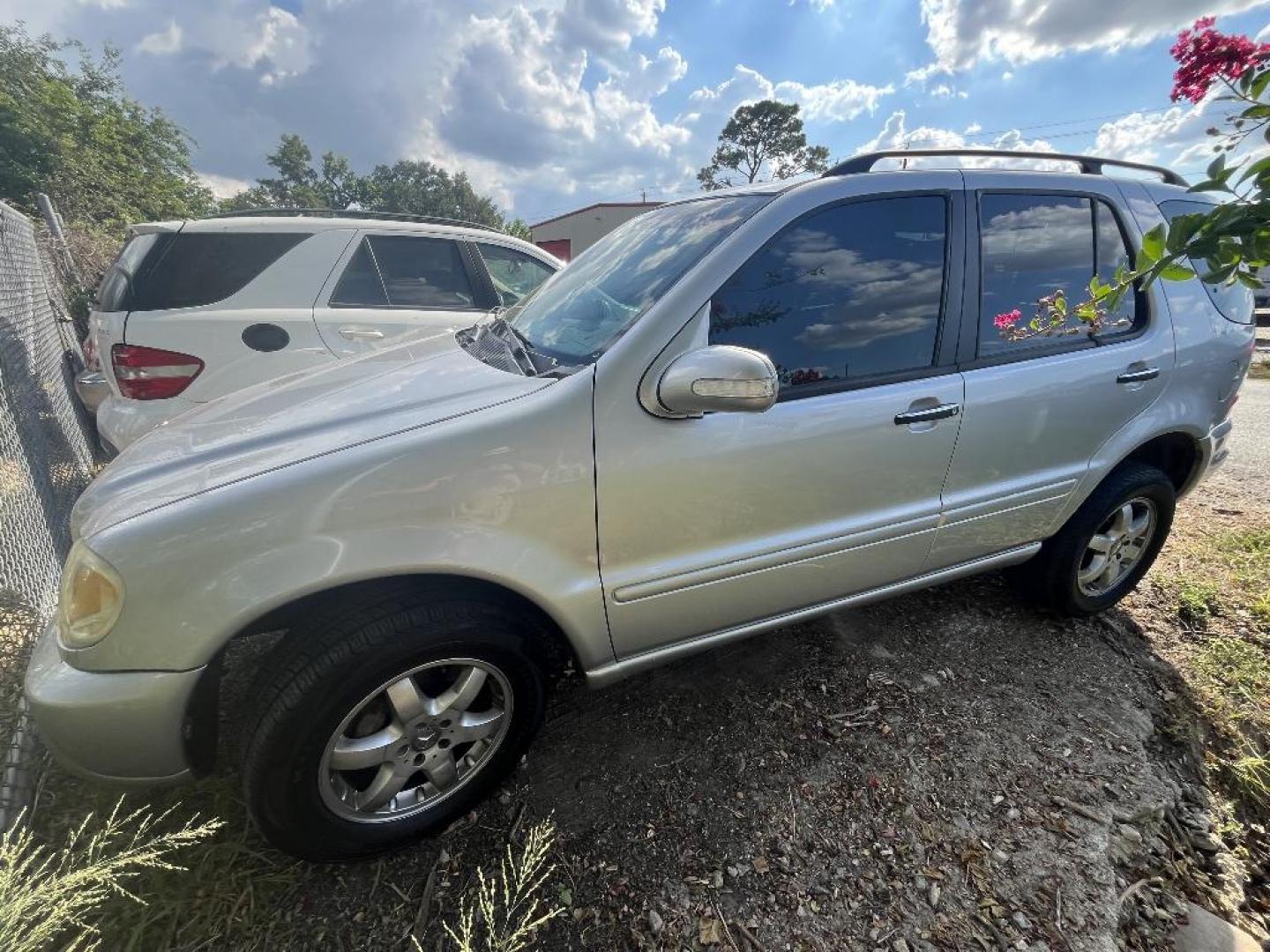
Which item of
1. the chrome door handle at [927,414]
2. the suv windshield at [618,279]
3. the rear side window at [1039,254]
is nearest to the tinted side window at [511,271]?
the suv windshield at [618,279]

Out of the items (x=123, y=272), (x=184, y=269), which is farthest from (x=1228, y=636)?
(x=123, y=272)

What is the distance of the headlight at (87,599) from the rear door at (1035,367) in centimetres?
243

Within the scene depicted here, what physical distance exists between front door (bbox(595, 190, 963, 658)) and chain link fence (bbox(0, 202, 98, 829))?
1956mm

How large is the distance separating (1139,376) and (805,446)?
159 centimetres

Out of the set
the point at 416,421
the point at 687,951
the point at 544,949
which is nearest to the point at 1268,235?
the point at 416,421

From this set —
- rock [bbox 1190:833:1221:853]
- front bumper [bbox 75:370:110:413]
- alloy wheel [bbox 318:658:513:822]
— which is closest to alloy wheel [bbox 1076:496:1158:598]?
rock [bbox 1190:833:1221:853]

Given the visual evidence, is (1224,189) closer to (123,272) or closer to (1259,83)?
(1259,83)

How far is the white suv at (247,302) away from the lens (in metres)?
3.14

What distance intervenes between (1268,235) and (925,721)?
170cm

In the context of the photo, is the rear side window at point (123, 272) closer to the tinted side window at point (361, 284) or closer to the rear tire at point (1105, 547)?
the tinted side window at point (361, 284)

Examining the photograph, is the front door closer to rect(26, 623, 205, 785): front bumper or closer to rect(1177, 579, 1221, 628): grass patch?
rect(26, 623, 205, 785): front bumper

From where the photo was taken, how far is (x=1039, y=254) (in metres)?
Answer: 2.20

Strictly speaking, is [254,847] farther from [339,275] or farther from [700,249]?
[339,275]

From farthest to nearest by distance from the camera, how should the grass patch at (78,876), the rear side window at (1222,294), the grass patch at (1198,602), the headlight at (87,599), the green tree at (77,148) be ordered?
the green tree at (77,148) → the grass patch at (1198,602) → the rear side window at (1222,294) → the headlight at (87,599) → the grass patch at (78,876)
